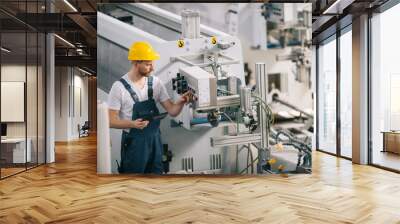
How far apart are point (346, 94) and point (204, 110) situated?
→ 3.92m

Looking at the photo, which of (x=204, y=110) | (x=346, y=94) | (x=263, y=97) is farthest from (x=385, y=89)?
(x=204, y=110)

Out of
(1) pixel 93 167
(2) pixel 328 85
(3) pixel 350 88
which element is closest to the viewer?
(1) pixel 93 167

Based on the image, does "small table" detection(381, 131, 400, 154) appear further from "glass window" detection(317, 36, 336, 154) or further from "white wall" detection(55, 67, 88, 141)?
"white wall" detection(55, 67, 88, 141)

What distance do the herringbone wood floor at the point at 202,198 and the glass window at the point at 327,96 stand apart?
8.78 feet

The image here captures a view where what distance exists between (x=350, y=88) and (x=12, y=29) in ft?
20.1

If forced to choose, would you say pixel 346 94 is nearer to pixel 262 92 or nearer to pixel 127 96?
pixel 262 92

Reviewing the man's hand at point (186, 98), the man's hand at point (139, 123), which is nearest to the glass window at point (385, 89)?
the man's hand at point (186, 98)

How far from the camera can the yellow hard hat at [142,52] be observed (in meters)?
5.41

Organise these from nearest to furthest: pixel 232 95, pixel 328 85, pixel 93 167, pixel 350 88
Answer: pixel 232 95 → pixel 93 167 → pixel 350 88 → pixel 328 85

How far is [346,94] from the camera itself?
7.81m

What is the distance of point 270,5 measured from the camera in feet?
17.9

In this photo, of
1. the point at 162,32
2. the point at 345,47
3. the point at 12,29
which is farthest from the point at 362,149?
the point at 12,29

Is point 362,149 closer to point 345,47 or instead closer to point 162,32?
point 345,47

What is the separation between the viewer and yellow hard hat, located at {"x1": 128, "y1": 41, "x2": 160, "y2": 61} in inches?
213
